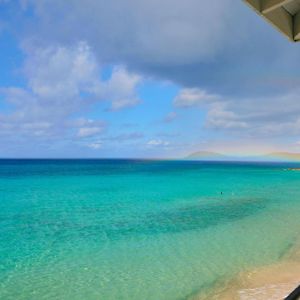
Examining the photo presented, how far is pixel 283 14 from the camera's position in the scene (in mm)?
3076

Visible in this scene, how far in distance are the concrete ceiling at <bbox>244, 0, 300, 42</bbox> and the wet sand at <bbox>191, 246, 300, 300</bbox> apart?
Answer: 5344mm

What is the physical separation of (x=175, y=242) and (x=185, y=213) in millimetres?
5811

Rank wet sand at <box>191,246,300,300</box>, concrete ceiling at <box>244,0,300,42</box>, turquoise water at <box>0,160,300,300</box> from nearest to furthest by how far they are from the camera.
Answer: concrete ceiling at <box>244,0,300,42</box>, wet sand at <box>191,246,300,300</box>, turquoise water at <box>0,160,300,300</box>

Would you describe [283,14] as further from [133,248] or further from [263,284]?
[133,248]

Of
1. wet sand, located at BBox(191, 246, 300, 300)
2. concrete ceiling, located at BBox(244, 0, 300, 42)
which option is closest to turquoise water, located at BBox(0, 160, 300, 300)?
wet sand, located at BBox(191, 246, 300, 300)

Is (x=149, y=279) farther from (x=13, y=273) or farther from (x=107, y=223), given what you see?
(x=107, y=223)

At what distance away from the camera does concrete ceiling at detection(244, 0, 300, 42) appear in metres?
2.65

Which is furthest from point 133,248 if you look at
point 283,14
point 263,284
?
point 283,14

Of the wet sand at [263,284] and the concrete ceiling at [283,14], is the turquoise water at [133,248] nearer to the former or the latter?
the wet sand at [263,284]

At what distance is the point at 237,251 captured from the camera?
32.2ft

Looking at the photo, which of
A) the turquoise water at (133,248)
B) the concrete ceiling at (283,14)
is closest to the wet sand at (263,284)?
the turquoise water at (133,248)

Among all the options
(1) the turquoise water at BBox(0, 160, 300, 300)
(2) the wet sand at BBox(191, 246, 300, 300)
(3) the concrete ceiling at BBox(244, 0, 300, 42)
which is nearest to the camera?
(3) the concrete ceiling at BBox(244, 0, 300, 42)

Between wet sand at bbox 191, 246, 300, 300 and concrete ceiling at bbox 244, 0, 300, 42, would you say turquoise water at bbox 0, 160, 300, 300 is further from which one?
concrete ceiling at bbox 244, 0, 300, 42

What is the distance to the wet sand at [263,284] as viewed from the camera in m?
6.64
